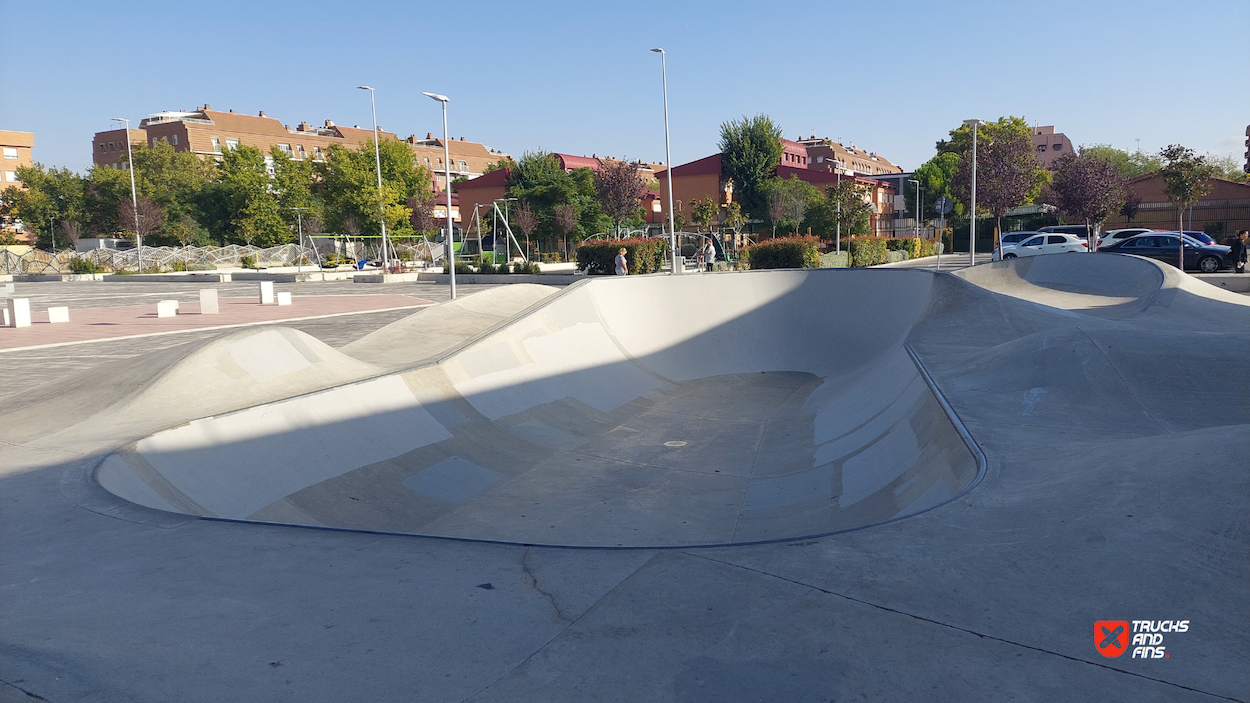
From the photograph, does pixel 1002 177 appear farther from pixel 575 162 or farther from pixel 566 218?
pixel 575 162

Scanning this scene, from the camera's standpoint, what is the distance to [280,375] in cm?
922

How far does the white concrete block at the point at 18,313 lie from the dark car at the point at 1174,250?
32404 millimetres

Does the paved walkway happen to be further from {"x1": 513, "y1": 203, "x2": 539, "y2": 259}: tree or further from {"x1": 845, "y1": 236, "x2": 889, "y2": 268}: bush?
{"x1": 513, "y1": 203, "x2": 539, "y2": 259}: tree

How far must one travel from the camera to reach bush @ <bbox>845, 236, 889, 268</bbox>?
35406 millimetres

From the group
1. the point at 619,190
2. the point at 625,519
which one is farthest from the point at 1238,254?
the point at 619,190

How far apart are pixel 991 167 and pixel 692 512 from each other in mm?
38298

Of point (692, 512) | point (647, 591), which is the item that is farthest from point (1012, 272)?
point (647, 591)

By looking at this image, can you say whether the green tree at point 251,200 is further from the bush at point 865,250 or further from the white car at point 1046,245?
the white car at point 1046,245

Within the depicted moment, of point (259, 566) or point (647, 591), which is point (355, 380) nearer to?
point (259, 566)

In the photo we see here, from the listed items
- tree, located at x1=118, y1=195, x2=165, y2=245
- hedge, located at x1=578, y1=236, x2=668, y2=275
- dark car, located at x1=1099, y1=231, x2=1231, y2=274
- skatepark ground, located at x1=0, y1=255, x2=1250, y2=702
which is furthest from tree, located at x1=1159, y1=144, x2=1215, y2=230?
tree, located at x1=118, y1=195, x2=165, y2=245

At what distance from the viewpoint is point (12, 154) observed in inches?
3406

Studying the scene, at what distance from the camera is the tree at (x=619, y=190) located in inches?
1998

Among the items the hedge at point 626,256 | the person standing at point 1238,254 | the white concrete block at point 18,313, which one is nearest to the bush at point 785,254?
the hedge at point 626,256

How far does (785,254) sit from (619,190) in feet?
76.2
